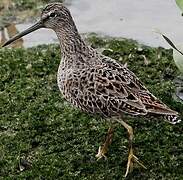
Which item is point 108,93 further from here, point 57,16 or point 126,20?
point 126,20

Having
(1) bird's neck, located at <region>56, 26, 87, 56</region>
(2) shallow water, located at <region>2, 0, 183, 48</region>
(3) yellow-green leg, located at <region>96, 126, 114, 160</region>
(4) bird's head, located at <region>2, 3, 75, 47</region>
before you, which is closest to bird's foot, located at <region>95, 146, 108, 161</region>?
(3) yellow-green leg, located at <region>96, 126, 114, 160</region>

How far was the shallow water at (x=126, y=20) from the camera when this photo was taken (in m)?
7.83

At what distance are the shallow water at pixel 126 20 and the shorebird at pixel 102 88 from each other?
6.35 feet

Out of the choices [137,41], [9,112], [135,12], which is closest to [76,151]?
[9,112]

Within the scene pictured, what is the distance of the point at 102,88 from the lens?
5.62 metres

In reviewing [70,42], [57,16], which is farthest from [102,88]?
[57,16]

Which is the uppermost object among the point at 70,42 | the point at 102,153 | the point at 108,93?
the point at 70,42

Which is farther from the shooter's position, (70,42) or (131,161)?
(70,42)

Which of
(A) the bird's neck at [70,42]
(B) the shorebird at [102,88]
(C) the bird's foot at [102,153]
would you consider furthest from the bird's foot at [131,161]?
(A) the bird's neck at [70,42]

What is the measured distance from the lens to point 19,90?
6.93m

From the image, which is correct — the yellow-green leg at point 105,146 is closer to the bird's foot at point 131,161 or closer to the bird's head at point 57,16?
the bird's foot at point 131,161

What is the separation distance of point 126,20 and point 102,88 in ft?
8.40

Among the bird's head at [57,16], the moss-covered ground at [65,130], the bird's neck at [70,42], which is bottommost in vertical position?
the moss-covered ground at [65,130]

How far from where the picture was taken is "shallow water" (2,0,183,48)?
783cm
